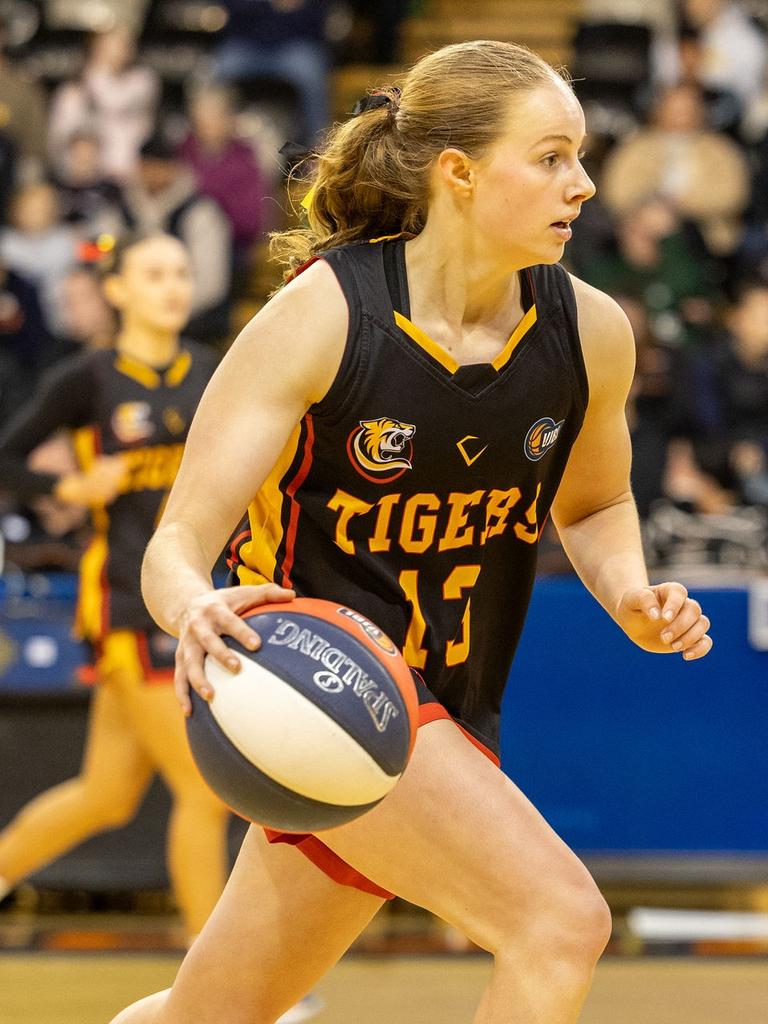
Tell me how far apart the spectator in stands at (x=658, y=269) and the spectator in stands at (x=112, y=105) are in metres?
3.02

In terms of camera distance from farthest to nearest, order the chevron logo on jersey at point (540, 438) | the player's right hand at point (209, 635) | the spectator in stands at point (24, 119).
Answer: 1. the spectator in stands at point (24, 119)
2. the chevron logo on jersey at point (540, 438)
3. the player's right hand at point (209, 635)

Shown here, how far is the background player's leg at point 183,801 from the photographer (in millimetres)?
5066

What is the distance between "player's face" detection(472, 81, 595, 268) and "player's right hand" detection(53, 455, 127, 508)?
2.60 meters

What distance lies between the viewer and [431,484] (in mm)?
2855

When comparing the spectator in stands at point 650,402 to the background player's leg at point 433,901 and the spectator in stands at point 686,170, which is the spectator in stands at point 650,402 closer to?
the spectator in stands at point 686,170

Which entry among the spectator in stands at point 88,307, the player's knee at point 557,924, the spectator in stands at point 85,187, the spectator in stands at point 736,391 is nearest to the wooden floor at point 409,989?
the player's knee at point 557,924

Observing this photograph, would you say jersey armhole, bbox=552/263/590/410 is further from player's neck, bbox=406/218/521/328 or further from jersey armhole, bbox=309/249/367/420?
jersey armhole, bbox=309/249/367/420

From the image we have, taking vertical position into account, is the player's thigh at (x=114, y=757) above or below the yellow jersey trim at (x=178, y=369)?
below

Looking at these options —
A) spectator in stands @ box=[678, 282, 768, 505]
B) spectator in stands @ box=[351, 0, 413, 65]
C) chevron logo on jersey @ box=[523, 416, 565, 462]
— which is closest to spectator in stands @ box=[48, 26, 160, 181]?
Result: spectator in stands @ box=[351, 0, 413, 65]

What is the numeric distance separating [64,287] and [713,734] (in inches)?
192

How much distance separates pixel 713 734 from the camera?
5973mm

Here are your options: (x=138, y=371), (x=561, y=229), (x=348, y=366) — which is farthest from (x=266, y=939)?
(x=138, y=371)

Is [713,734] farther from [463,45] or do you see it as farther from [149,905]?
[463,45]

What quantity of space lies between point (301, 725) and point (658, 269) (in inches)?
285
